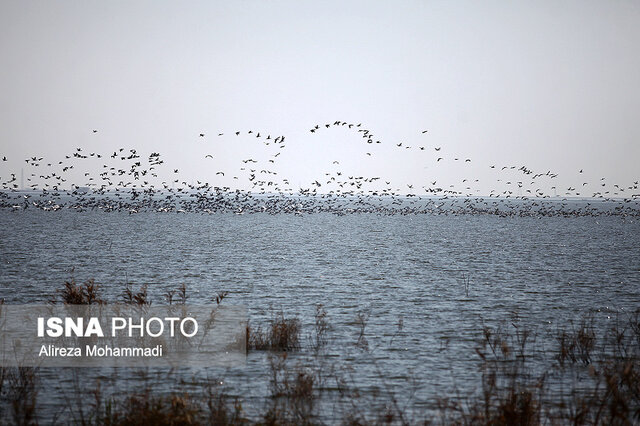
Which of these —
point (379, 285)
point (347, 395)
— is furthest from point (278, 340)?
point (379, 285)

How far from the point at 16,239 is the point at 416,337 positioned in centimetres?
6767

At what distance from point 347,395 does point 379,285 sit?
25843 millimetres

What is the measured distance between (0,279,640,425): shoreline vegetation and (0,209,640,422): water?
584 millimetres

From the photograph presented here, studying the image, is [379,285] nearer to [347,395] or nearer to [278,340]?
[278,340]

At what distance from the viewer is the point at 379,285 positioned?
138ft

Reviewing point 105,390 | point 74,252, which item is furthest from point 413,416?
point 74,252

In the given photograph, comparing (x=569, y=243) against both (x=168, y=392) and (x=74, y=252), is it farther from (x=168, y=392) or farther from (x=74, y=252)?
(x=168, y=392)

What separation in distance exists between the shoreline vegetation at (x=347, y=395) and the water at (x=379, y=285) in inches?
23.0

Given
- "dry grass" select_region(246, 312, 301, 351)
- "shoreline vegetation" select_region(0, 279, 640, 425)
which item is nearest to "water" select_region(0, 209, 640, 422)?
"shoreline vegetation" select_region(0, 279, 640, 425)

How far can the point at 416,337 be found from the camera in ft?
80.7

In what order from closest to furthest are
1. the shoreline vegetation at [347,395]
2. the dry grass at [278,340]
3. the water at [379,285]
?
the shoreline vegetation at [347,395] < the water at [379,285] < the dry grass at [278,340]

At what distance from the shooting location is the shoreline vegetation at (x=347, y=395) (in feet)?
40.6

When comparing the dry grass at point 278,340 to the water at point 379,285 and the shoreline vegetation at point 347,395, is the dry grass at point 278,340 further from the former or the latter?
the water at point 379,285

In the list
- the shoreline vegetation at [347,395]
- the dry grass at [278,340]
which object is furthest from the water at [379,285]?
the dry grass at [278,340]
